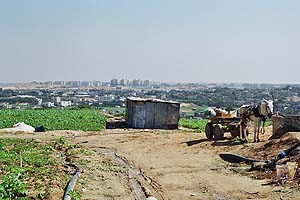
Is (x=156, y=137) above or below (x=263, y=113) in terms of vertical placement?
below

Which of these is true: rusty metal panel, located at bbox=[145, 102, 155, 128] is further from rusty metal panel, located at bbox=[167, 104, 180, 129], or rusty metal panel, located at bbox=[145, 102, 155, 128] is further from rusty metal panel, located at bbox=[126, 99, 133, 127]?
rusty metal panel, located at bbox=[126, 99, 133, 127]

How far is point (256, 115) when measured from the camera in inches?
961

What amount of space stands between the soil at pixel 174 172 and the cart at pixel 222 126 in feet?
1.77

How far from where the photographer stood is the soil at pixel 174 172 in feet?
45.9

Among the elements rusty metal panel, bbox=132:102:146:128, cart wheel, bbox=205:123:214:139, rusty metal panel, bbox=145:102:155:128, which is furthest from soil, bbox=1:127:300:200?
rusty metal panel, bbox=132:102:146:128

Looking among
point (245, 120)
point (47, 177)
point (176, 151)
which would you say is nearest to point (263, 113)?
point (245, 120)

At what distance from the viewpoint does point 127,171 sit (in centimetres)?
1789

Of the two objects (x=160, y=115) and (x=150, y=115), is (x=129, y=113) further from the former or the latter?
(x=160, y=115)

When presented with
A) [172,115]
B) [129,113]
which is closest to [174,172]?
[172,115]

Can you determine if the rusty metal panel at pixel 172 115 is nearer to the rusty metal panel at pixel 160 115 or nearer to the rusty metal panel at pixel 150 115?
the rusty metal panel at pixel 160 115

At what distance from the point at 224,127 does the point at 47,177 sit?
12568 mm

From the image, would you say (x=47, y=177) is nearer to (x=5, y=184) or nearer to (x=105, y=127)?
(x=5, y=184)

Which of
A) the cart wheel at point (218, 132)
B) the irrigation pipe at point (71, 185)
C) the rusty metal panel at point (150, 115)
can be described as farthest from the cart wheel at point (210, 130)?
the rusty metal panel at point (150, 115)

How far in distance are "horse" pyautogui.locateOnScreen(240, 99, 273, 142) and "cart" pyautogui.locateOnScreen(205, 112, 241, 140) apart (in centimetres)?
30
